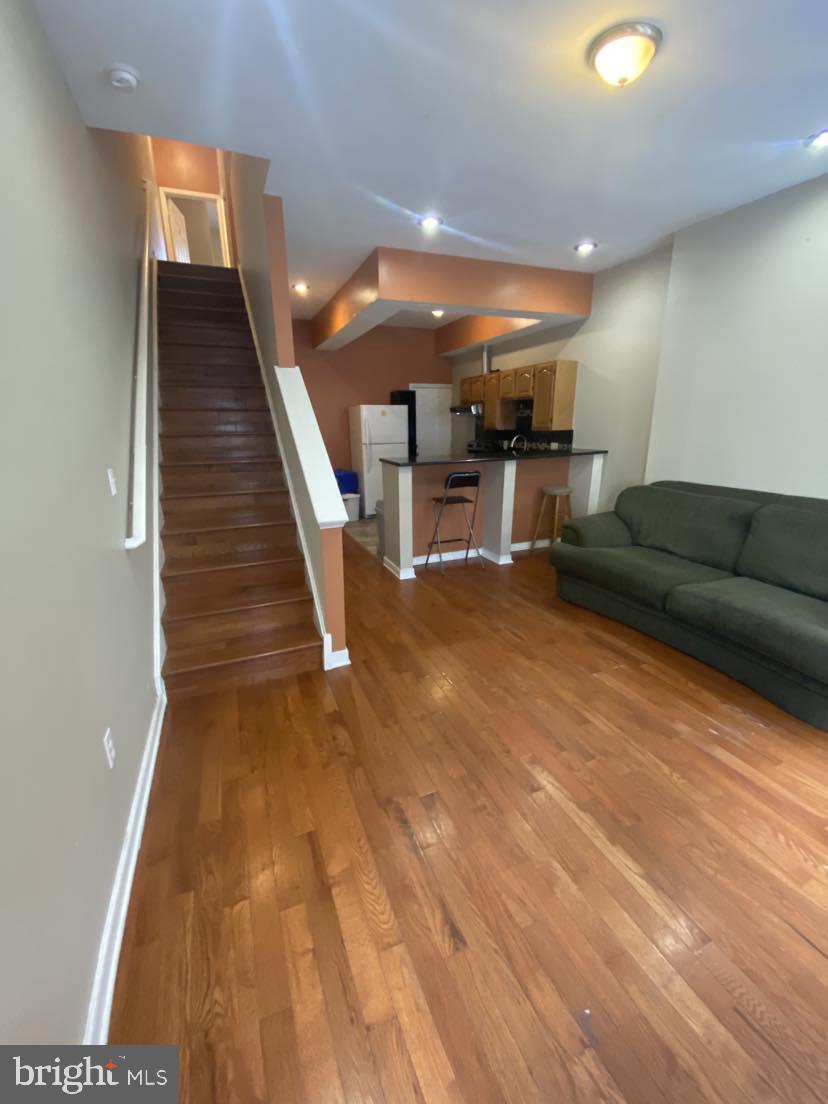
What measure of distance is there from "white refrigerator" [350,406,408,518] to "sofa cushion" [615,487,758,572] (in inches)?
141

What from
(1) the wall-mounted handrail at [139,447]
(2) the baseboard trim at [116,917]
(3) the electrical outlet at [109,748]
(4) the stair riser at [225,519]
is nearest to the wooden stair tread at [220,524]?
(4) the stair riser at [225,519]

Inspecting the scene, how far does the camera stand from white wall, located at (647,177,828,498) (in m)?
2.78

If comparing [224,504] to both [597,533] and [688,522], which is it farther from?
[688,522]

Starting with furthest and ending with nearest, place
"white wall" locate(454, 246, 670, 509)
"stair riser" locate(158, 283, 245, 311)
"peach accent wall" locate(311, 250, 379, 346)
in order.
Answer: "stair riser" locate(158, 283, 245, 311), "white wall" locate(454, 246, 670, 509), "peach accent wall" locate(311, 250, 379, 346)

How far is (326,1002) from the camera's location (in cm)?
117

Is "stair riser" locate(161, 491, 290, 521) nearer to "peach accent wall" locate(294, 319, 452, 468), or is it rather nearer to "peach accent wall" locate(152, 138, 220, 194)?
"peach accent wall" locate(294, 319, 452, 468)

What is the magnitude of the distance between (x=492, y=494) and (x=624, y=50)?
320cm

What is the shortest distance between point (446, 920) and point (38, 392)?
6.18 ft

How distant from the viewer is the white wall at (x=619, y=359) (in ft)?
12.9

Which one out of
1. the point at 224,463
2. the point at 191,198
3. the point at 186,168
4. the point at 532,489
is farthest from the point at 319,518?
the point at 186,168

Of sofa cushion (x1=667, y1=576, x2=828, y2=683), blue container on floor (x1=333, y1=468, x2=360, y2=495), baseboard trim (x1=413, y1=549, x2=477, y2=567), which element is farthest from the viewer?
blue container on floor (x1=333, y1=468, x2=360, y2=495)

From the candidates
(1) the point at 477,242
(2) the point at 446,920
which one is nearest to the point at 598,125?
(1) the point at 477,242

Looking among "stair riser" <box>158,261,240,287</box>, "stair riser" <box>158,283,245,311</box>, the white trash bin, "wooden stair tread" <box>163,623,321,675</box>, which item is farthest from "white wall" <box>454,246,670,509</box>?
"stair riser" <box>158,261,240,287</box>

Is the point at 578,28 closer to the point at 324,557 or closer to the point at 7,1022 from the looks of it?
the point at 324,557
